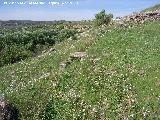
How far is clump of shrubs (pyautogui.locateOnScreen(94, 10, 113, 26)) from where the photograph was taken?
224ft

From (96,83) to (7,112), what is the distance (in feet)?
27.1

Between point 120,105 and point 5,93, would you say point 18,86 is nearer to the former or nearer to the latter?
point 5,93

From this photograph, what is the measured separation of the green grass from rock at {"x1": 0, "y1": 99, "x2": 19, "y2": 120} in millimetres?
733

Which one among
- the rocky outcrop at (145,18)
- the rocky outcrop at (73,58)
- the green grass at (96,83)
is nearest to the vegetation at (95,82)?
the green grass at (96,83)

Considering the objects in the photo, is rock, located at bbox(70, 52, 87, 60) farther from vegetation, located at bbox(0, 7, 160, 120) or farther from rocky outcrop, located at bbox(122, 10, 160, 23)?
rocky outcrop, located at bbox(122, 10, 160, 23)

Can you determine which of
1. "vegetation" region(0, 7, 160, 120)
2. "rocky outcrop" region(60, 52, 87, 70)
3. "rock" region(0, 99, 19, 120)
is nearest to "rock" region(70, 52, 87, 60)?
"rocky outcrop" region(60, 52, 87, 70)

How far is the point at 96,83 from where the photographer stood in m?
36.6

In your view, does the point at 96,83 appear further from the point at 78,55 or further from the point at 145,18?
the point at 145,18

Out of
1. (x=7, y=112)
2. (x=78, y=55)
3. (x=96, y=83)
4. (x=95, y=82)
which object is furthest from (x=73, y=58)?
(x=7, y=112)

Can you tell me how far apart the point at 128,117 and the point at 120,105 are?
5.32 ft

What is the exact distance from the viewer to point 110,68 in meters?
38.6

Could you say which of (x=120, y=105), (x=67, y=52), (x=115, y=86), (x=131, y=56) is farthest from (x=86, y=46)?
(x=120, y=105)

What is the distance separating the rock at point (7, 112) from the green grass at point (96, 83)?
733mm

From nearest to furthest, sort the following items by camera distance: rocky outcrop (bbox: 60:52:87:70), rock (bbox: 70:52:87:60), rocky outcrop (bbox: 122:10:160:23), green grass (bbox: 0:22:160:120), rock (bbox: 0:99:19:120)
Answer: green grass (bbox: 0:22:160:120) → rock (bbox: 0:99:19:120) → rocky outcrop (bbox: 60:52:87:70) → rock (bbox: 70:52:87:60) → rocky outcrop (bbox: 122:10:160:23)
